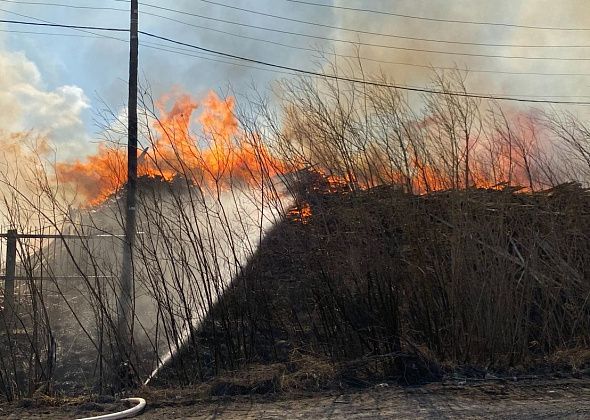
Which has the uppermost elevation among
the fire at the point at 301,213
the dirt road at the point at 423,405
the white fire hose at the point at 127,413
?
the fire at the point at 301,213

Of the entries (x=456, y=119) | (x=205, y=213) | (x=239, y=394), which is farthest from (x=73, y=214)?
(x=456, y=119)

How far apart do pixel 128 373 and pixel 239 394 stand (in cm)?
142

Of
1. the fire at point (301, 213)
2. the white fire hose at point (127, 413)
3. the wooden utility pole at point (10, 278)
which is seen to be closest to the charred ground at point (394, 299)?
the fire at point (301, 213)

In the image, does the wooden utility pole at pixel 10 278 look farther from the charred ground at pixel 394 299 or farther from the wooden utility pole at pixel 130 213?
the charred ground at pixel 394 299

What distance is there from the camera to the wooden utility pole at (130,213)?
21.0 feet

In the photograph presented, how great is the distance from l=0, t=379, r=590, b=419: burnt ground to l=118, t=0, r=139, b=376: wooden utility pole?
106 centimetres

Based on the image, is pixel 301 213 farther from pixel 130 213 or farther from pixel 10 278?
pixel 10 278

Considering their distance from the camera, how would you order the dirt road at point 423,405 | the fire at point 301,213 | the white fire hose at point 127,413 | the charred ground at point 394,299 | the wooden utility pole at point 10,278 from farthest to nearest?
1. the fire at point 301,213
2. the wooden utility pole at point 10,278
3. the charred ground at point 394,299
4. the white fire hose at point 127,413
5. the dirt road at point 423,405

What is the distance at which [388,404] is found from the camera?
4832mm

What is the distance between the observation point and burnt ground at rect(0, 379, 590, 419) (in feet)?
14.9

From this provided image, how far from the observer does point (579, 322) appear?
709 cm

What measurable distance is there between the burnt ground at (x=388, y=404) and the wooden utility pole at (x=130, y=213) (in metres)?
1.06

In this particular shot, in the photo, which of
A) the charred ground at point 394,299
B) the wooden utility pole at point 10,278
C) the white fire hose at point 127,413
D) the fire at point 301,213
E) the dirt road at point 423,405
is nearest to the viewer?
the dirt road at point 423,405

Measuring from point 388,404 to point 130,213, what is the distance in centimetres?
440
